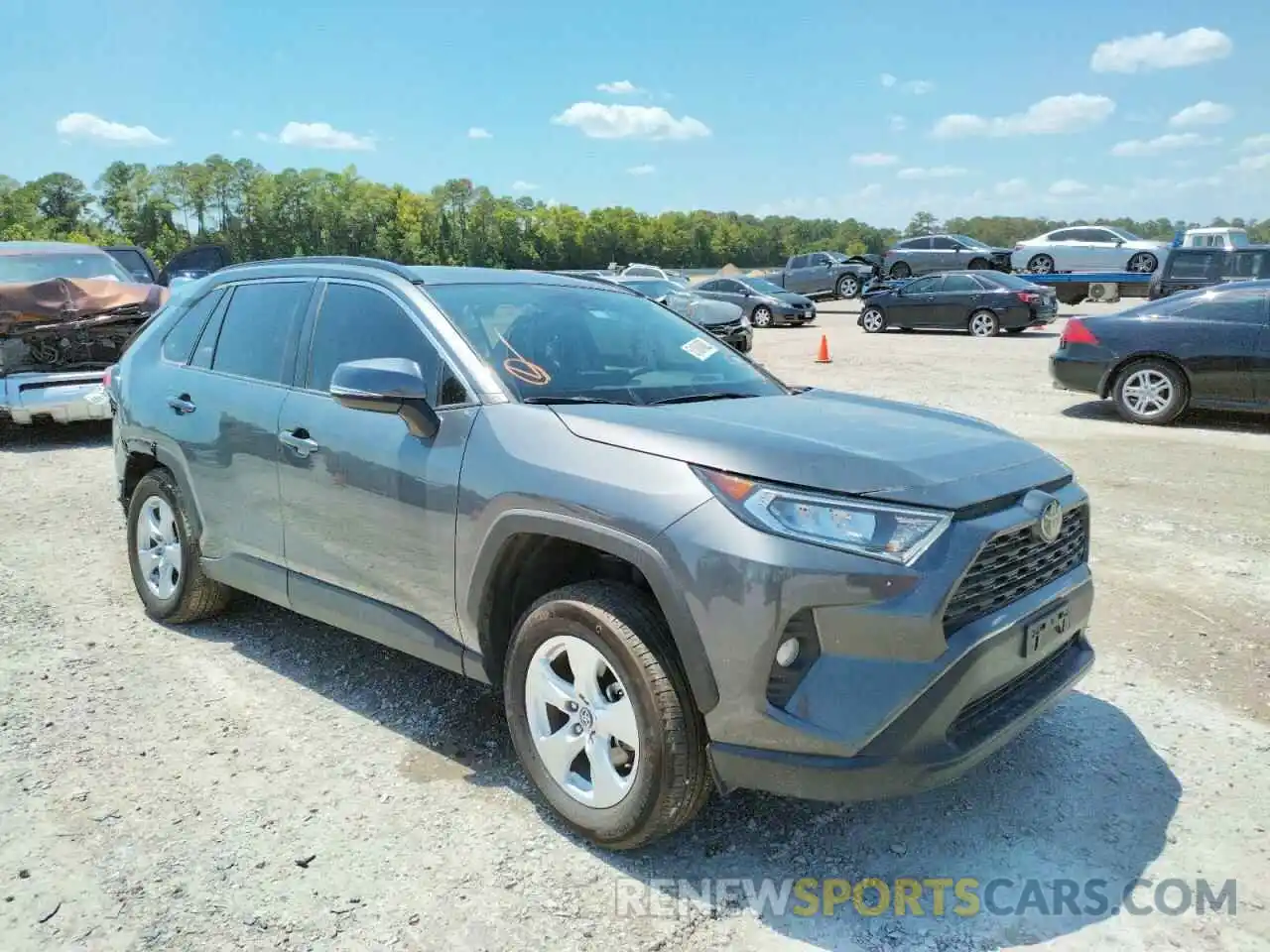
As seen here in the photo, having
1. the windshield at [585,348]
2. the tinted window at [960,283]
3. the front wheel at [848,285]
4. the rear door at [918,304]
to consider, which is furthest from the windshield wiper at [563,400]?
the front wheel at [848,285]

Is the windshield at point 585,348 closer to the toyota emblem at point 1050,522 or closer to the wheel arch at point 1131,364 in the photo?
the toyota emblem at point 1050,522

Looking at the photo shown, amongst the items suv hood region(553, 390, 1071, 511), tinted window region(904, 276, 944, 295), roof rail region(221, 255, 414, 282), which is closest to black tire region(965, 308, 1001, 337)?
tinted window region(904, 276, 944, 295)

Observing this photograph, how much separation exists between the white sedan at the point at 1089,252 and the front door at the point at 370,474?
99.2 feet

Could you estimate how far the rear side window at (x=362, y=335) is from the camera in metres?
3.48

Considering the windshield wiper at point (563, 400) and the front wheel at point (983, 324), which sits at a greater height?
the windshield wiper at point (563, 400)

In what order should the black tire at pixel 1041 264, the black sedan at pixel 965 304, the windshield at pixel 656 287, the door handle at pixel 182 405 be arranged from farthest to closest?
the black tire at pixel 1041 264
the windshield at pixel 656 287
the black sedan at pixel 965 304
the door handle at pixel 182 405

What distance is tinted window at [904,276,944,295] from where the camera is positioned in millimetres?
22797

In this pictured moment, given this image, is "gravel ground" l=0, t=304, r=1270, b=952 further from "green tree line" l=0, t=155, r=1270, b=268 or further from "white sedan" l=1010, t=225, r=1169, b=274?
"green tree line" l=0, t=155, r=1270, b=268

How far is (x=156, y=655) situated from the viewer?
4469mm

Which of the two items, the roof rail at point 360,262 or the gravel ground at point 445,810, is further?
the roof rail at point 360,262

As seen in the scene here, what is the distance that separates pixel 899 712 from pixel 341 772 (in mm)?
2048

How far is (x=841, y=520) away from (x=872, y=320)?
2280 centimetres

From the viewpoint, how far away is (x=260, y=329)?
426 cm
